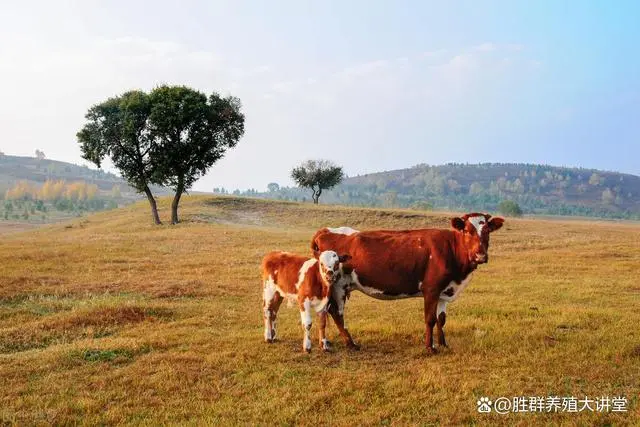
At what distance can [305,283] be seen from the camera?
37.9 feet

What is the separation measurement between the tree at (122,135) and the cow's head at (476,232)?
1743 inches

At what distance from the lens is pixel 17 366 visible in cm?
985

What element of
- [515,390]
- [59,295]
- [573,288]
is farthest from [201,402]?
[573,288]

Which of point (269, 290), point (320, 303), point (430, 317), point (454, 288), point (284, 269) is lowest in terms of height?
point (430, 317)

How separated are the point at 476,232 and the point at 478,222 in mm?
235

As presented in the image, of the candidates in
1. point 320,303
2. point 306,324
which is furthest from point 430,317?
point 306,324

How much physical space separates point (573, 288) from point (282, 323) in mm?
12591

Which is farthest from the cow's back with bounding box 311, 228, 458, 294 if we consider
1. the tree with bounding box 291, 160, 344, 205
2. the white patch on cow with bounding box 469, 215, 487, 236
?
the tree with bounding box 291, 160, 344, 205

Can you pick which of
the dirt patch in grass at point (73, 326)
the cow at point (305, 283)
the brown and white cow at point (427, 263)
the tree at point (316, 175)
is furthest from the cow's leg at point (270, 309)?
the tree at point (316, 175)

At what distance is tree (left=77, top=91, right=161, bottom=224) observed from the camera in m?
50.4

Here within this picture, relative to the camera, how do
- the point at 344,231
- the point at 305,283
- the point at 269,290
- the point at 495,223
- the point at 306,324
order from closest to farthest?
the point at 306,324 → the point at 305,283 → the point at 495,223 → the point at 269,290 → the point at 344,231

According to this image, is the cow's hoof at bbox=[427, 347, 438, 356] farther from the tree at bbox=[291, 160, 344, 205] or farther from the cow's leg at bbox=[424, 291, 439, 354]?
the tree at bbox=[291, 160, 344, 205]

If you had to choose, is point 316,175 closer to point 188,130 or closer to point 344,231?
point 188,130

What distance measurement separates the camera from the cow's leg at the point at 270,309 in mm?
12094
